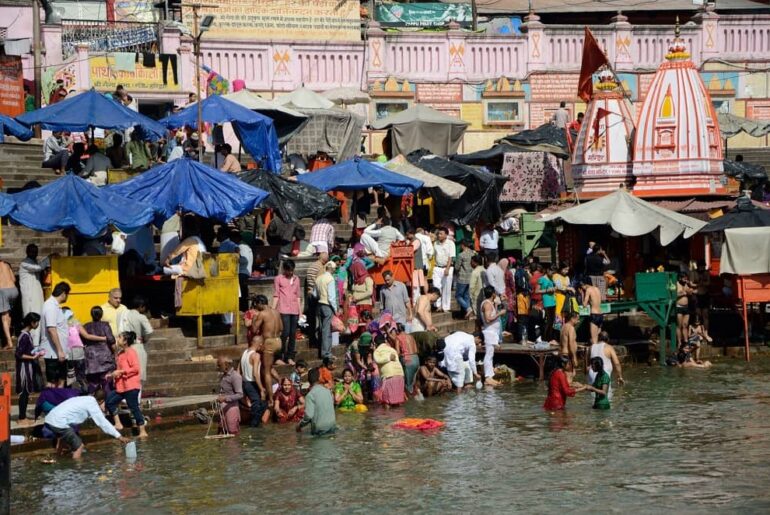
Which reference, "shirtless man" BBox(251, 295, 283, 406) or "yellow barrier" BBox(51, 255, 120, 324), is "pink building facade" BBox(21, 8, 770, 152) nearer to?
"yellow barrier" BBox(51, 255, 120, 324)

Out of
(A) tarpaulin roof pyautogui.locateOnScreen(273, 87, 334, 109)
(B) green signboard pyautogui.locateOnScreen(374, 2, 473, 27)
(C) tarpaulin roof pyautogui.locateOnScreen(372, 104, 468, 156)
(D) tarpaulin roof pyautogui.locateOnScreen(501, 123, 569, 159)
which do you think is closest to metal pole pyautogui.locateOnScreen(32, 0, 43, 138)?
(A) tarpaulin roof pyautogui.locateOnScreen(273, 87, 334, 109)

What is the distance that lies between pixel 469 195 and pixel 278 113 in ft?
13.6

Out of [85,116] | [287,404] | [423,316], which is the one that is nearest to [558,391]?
[423,316]

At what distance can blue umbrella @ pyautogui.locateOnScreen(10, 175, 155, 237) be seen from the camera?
19422mm

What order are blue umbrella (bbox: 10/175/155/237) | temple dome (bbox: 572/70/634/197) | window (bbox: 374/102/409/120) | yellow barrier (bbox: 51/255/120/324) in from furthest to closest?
window (bbox: 374/102/409/120) → temple dome (bbox: 572/70/634/197) → yellow barrier (bbox: 51/255/120/324) → blue umbrella (bbox: 10/175/155/237)

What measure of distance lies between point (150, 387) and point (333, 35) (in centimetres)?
1753

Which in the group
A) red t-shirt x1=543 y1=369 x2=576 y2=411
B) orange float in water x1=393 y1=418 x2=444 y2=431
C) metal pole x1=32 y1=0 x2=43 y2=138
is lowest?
orange float in water x1=393 y1=418 x2=444 y2=431

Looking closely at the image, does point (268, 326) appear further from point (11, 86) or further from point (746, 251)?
point (11, 86)

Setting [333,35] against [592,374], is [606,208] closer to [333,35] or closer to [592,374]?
[592,374]

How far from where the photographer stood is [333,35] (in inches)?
1377

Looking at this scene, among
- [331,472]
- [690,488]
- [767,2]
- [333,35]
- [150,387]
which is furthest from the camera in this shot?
[767,2]

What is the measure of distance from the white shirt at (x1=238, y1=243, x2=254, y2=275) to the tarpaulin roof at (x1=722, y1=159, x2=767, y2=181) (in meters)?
14.0

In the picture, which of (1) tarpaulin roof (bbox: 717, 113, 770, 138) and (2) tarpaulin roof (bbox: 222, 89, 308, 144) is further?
(1) tarpaulin roof (bbox: 717, 113, 770, 138)

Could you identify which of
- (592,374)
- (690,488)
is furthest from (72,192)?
(690,488)
